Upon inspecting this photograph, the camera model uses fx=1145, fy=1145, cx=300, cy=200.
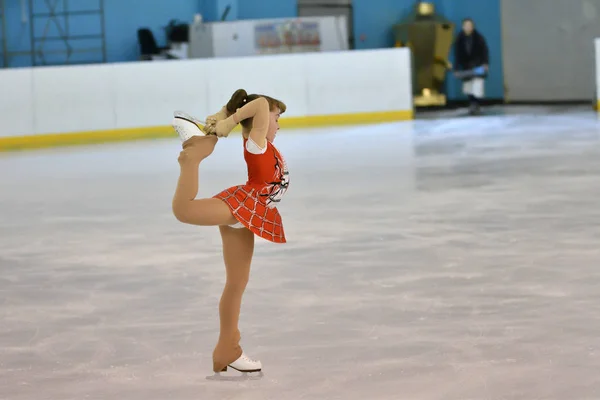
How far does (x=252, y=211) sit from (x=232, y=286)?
10.9 inches

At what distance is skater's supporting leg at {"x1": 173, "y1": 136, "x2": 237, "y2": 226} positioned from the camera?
331 centimetres

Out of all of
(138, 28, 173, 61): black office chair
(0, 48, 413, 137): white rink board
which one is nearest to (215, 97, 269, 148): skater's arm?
(0, 48, 413, 137): white rink board

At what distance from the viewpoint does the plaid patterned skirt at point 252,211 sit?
3.42 meters

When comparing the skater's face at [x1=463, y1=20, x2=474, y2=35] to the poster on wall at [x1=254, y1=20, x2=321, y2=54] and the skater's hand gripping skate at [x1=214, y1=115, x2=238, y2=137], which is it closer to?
the poster on wall at [x1=254, y1=20, x2=321, y2=54]

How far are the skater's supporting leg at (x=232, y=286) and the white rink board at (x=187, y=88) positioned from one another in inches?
501

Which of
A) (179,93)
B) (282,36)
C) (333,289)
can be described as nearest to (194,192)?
(333,289)

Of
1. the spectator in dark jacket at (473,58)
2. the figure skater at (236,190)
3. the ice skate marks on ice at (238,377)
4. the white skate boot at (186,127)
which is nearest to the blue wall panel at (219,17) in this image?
the spectator in dark jacket at (473,58)

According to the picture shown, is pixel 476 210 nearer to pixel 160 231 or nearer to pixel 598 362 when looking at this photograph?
pixel 160 231

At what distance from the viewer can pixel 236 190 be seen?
3477mm

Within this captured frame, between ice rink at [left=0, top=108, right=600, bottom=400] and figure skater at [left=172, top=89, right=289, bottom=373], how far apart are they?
1.26 ft

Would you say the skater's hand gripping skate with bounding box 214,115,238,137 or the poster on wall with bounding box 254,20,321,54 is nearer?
the skater's hand gripping skate with bounding box 214,115,238,137

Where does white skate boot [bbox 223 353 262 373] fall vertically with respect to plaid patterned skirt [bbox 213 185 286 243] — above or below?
below

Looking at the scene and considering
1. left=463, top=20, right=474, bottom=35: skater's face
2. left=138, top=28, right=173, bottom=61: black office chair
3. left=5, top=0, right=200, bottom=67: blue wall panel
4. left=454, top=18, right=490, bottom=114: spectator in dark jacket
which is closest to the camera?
left=463, top=20, right=474, bottom=35: skater's face

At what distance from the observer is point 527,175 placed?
980cm
